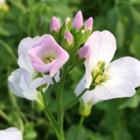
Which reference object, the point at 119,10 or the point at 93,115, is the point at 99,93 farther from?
the point at 119,10

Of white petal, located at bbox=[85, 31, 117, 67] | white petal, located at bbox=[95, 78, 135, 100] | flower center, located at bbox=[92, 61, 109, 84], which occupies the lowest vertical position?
white petal, located at bbox=[95, 78, 135, 100]

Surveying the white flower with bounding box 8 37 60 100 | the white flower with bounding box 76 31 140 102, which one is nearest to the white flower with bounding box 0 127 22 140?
the white flower with bounding box 8 37 60 100

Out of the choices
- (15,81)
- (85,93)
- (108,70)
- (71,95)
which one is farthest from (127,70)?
(71,95)

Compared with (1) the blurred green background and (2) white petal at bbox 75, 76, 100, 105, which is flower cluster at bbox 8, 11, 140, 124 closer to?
(2) white petal at bbox 75, 76, 100, 105

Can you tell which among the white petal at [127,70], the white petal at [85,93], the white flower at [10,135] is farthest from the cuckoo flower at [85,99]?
the white flower at [10,135]

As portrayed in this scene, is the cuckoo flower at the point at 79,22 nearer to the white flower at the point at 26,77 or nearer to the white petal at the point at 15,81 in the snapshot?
the white flower at the point at 26,77

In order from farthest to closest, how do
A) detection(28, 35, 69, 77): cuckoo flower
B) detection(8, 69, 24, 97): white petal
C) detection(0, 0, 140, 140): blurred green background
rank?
detection(0, 0, 140, 140): blurred green background < detection(8, 69, 24, 97): white petal < detection(28, 35, 69, 77): cuckoo flower

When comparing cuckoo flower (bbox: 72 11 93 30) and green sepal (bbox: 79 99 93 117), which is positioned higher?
cuckoo flower (bbox: 72 11 93 30)
